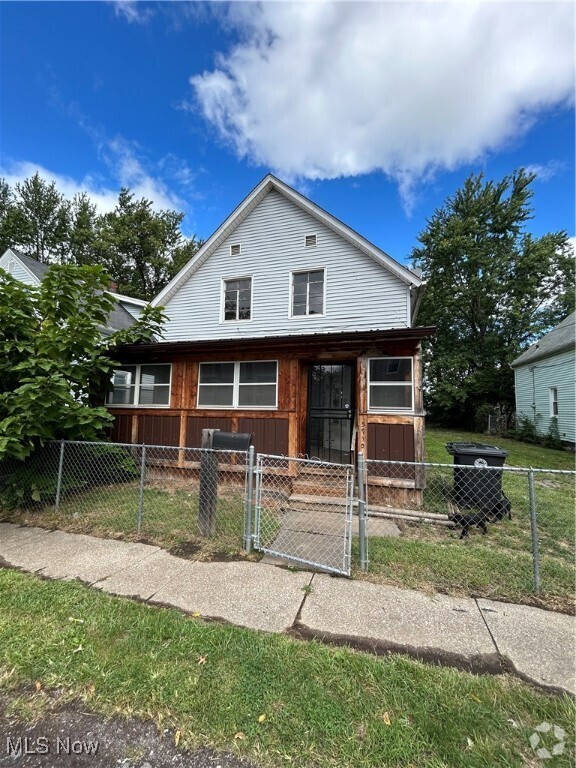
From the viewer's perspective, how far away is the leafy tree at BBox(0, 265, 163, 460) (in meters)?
4.84

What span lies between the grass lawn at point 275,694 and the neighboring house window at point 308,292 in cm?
776

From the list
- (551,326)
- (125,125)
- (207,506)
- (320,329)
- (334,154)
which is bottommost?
(207,506)

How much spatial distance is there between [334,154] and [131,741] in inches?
542

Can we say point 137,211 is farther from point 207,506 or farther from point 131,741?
point 131,741

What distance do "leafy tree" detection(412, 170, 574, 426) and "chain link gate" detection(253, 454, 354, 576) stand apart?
56.4 feet

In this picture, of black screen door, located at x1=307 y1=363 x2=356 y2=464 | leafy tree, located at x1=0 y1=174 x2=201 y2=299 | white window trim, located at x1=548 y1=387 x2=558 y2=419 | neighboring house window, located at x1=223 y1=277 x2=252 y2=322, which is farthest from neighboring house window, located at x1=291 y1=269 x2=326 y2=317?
leafy tree, located at x1=0 y1=174 x2=201 y2=299

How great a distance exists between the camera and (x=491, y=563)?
145 inches

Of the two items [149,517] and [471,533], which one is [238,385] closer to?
[149,517]

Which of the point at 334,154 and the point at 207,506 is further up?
the point at 334,154

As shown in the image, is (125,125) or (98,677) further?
(125,125)

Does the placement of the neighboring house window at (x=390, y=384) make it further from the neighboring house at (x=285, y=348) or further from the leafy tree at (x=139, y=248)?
the leafy tree at (x=139, y=248)

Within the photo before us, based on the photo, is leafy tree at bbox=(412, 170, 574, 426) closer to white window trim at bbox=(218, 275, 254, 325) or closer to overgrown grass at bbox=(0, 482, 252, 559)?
white window trim at bbox=(218, 275, 254, 325)

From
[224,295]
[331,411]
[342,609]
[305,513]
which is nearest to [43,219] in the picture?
[224,295]

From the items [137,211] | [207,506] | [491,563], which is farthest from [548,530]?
[137,211]
